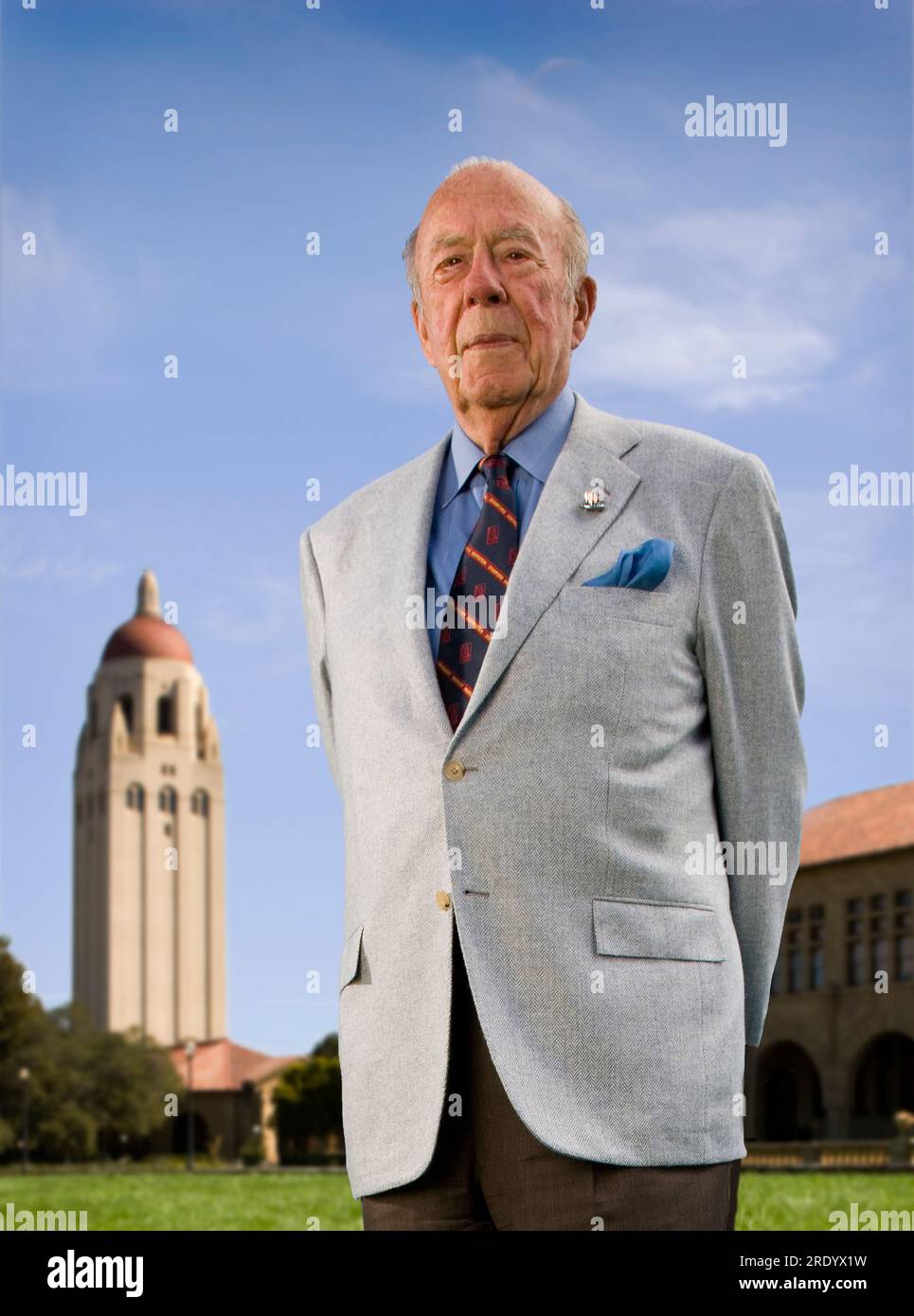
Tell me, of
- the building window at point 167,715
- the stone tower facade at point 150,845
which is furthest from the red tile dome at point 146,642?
the building window at point 167,715

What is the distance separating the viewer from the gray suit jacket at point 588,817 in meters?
2.27

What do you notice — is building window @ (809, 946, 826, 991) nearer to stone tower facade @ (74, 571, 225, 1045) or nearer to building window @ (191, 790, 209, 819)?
stone tower facade @ (74, 571, 225, 1045)

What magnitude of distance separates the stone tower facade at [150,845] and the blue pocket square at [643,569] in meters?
97.5

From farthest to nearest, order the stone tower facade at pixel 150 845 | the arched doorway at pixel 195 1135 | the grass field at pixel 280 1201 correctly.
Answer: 1. the stone tower facade at pixel 150 845
2. the arched doorway at pixel 195 1135
3. the grass field at pixel 280 1201

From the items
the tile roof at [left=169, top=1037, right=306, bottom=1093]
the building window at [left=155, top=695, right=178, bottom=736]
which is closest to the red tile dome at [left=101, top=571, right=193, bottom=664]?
the building window at [left=155, top=695, right=178, bottom=736]

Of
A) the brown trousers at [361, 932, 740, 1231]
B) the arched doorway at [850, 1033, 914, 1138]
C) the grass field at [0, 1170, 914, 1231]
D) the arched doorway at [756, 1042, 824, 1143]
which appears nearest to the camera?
the brown trousers at [361, 932, 740, 1231]

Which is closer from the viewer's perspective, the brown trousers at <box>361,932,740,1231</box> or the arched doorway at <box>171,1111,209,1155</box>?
the brown trousers at <box>361,932,740,1231</box>

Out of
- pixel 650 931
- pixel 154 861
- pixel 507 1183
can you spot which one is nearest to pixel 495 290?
pixel 650 931

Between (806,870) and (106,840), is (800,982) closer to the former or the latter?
(806,870)

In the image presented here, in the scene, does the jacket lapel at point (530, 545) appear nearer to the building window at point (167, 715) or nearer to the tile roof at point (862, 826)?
the tile roof at point (862, 826)

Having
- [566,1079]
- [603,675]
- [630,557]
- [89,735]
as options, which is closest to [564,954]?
[566,1079]

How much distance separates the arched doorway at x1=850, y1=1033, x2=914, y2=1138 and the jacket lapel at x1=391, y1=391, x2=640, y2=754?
46317mm

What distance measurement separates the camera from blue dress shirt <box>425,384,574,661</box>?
2.56 meters

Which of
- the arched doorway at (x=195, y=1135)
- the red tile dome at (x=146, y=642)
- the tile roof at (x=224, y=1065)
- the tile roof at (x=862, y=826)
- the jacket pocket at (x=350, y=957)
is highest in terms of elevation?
the red tile dome at (x=146, y=642)
